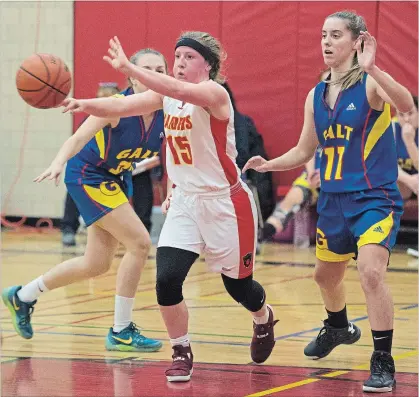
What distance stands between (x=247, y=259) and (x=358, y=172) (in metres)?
0.74

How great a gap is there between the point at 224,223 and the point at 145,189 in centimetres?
622

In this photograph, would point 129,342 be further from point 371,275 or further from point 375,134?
point 375,134

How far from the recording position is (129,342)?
6.02m

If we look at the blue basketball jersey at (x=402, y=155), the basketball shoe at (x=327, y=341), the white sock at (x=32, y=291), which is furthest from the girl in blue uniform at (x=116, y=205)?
the blue basketball jersey at (x=402, y=155)

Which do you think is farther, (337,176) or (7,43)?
(7,43)

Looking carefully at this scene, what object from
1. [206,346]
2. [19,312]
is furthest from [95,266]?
[206,346]

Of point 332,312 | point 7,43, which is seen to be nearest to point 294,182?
point 7,43

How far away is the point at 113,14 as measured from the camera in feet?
43.8

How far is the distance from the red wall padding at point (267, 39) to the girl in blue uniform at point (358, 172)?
22.5 feet

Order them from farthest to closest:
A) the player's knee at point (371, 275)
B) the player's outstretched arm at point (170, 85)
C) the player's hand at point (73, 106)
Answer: the player's knee at point (371, 275) → the player's hand at point (73, 106) → the player's outstretched arm at point (170, 85)

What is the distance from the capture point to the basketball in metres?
4.81

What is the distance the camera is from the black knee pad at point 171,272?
506 cm

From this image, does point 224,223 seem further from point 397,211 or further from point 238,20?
point 238,20

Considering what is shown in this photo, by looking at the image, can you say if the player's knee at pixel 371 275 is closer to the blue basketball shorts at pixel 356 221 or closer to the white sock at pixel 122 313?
the blue basketball shorts at pixel 356 221
